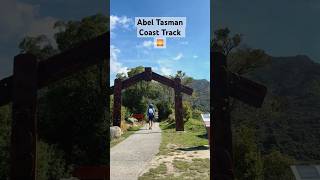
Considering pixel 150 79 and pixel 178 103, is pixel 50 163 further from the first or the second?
pixel 178 103

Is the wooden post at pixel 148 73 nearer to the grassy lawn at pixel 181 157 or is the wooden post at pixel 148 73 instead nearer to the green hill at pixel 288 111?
the grassy lawn at pixel 181 157

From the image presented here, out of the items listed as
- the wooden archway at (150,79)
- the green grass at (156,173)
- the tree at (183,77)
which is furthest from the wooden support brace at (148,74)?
the green grass at (156,173)

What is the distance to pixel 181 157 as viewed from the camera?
5.66 meters

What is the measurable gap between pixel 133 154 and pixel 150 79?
943 mm

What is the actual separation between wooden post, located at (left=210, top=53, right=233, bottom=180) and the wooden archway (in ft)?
1.15

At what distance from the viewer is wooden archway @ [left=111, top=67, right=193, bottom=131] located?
18.3ft

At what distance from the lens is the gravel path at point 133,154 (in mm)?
5574

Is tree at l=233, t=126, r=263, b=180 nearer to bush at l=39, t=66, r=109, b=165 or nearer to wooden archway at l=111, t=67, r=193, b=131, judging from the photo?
wooden archway at l=111, t=67, r=193, b=131

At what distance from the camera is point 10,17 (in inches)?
237

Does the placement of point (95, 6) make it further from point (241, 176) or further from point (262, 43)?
point (241, 176)

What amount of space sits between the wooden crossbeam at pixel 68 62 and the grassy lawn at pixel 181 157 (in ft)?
4.02

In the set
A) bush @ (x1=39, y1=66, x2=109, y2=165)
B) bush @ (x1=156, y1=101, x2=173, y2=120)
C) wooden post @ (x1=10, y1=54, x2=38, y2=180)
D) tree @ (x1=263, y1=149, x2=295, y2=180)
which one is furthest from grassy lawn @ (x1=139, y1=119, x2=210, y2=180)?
wooden post @ (x1=10, y1=54, x2=38, y2=180)

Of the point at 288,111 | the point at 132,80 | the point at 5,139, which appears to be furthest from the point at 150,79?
the point at 5,139

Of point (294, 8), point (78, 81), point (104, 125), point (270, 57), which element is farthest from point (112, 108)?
point (294, 8)
